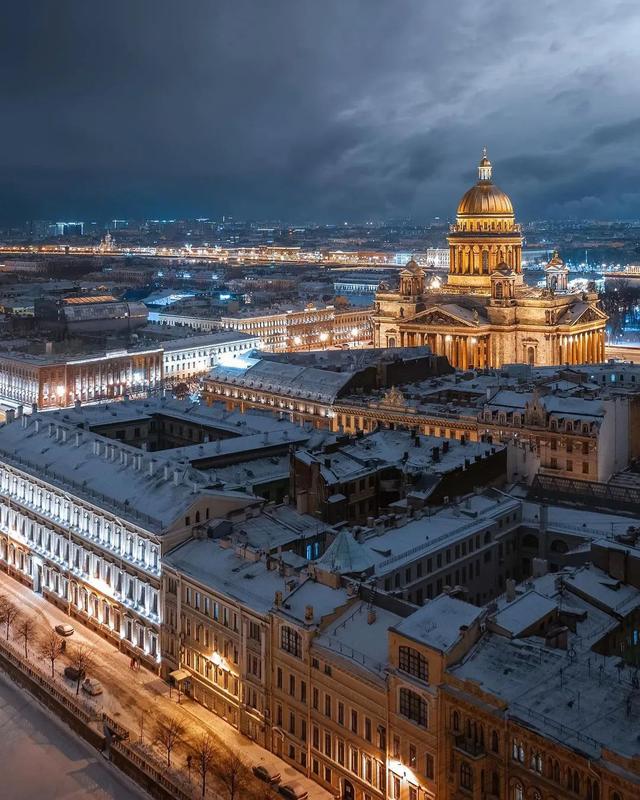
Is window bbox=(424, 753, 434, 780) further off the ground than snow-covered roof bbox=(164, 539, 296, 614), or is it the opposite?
snow-covered roof bbox=(164, 539, 296, 614)

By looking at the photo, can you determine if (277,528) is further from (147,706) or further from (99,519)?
(147,706)

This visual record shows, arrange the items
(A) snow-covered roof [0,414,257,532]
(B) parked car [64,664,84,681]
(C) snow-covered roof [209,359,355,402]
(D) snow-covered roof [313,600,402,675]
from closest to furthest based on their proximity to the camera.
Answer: (D) snow-covered roof [313,600,402,675], (B) parked car [64,664,84,681], (A) snow-covered roof [0,414,257,532], (C) snow-covered roof [209,359,355,402]

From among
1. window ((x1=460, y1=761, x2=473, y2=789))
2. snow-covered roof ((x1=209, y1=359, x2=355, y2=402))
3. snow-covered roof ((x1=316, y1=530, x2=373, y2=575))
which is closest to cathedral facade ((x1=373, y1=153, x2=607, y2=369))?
snow-covered roof ((x1=209, y1=359, x2=355, y2=402))

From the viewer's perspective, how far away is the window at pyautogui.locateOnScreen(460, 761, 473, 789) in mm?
35250

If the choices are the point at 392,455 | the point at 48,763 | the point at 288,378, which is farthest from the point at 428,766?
the point at 288,378

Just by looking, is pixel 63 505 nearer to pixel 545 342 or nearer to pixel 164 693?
pixel 164 693

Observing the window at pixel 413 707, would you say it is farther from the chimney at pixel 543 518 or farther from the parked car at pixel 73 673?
→ the chimney at pixel 543 518

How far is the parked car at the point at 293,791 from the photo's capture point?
39.9 m

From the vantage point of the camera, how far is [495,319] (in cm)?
12138

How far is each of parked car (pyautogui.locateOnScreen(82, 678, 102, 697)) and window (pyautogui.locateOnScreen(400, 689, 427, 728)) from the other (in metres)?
17.0

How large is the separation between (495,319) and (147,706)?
3203 inches

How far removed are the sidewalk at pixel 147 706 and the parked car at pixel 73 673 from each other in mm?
1049

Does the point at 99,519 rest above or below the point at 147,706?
above

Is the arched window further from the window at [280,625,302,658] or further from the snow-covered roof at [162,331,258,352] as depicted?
the snow-covered roof at [162,331,258,352]
